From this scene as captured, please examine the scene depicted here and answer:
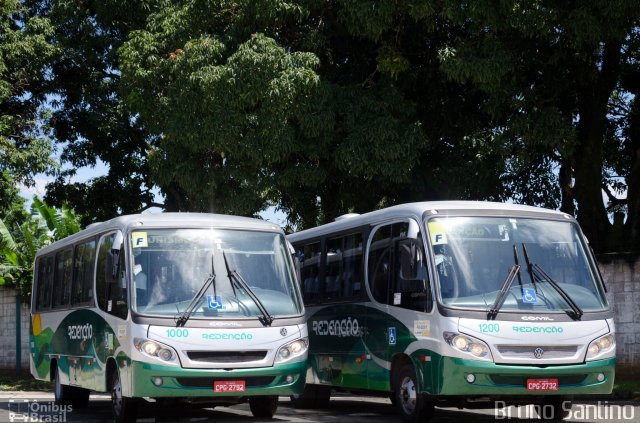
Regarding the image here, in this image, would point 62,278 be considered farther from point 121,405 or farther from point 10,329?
point 10,329

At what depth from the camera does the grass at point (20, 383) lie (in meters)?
24.6

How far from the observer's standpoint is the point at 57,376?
1759cm

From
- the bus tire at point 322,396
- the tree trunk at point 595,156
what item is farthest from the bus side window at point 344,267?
the tree trunk at point 595,156

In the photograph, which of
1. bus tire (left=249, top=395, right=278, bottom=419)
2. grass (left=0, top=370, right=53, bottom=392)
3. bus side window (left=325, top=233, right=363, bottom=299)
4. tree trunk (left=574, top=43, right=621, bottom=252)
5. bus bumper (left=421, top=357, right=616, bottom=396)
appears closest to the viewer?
bus bumper (left=421, top=357, right=616, bottom=396)

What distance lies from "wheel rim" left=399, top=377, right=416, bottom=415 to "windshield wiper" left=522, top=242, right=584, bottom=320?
1.98 meters

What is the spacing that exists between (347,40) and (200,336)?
11.5m

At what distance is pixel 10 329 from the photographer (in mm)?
28516

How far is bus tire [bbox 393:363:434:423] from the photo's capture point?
1299cm

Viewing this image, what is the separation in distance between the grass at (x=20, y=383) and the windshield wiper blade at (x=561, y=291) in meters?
14.8

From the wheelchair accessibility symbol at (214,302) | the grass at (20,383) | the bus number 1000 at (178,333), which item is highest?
the wheelchair accessibility symbol at (214,302)

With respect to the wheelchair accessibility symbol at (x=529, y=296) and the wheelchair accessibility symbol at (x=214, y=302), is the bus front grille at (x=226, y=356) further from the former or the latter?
the wheelchair accessibility symbol at (x=529, y=296)

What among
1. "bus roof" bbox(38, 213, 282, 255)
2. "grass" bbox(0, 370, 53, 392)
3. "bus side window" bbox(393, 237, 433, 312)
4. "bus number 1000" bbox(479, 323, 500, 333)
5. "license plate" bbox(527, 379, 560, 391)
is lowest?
"grass" bbox(0, 370, 53, 392)

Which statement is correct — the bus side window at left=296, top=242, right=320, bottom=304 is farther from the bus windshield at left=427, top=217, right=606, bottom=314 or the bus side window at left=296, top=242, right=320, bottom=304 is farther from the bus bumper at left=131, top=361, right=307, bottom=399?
the bus windshield at left=427, top=217, right=606, bottom=314

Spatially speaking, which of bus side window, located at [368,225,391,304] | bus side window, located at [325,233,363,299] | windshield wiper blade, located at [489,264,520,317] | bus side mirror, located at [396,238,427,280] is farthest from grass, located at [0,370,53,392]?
windshield wiper blade, located at [489,264,520,317]
